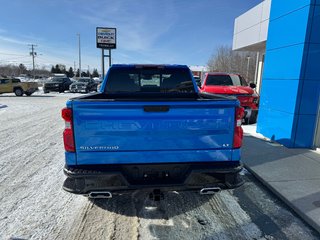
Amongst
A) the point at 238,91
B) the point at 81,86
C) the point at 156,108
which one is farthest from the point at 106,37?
the point at 156,108

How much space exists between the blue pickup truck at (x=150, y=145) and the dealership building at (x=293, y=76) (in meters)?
4.06

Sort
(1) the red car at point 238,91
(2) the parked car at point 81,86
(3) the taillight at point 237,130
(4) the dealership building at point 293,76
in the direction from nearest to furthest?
(3) the taillight at point 237,130, (4) the dealership building at point 293,76, (1) the red car at point 238,91, (2) the parked car at point 81,86

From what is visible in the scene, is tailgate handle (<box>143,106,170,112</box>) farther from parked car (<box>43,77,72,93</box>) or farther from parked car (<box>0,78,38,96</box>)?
parked car (<box>43,77,72,93</box>)

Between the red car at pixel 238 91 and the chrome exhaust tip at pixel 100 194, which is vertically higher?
the red car at pixel 238 91

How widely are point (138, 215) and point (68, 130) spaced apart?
153cm

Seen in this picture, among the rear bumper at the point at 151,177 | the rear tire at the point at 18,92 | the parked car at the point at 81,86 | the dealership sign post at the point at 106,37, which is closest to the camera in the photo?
the rear bumper at the point at 151,177

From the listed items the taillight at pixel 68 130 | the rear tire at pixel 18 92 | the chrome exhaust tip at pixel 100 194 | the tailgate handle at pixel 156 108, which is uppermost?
the tailgate handle at pixel 156 108

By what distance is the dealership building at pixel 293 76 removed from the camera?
579 cm

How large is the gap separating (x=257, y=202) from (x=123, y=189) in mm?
2208

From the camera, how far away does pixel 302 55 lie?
5812 millimetres

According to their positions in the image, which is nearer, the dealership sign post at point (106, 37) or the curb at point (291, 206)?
the curb at point (291, 206)

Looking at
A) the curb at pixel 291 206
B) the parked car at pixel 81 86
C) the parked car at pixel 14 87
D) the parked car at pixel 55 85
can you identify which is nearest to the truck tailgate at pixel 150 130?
the curb at pixel 291 206

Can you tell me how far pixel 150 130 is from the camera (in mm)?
2691

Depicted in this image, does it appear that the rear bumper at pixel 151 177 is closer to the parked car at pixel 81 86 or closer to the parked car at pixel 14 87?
the parked car at pixel 14 87
